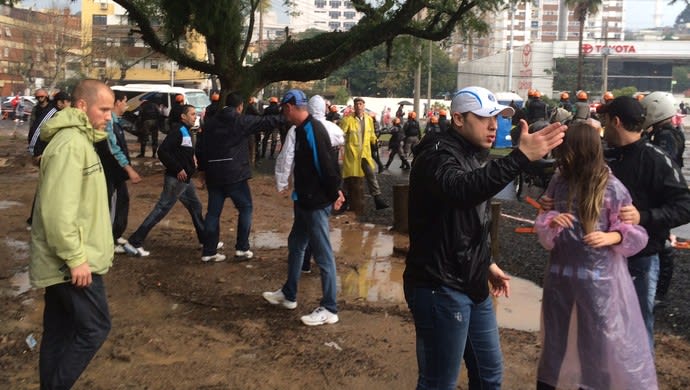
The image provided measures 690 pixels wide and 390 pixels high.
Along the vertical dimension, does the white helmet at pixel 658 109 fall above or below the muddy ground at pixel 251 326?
above

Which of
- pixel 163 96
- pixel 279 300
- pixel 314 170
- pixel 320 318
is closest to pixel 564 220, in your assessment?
pixel 320 318

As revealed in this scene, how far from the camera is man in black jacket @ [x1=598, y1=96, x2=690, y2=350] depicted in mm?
3730

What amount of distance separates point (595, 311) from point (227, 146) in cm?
458

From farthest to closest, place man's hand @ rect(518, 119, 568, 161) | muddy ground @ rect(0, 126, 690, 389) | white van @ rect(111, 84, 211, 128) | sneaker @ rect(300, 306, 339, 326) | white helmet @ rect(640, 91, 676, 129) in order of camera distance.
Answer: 1. white van @ rect(111, 84, 211, 128)
2. sneaker @ rect(300, 306, 339, 326)
3. white helmet @ rect(640, 91, 676, 129)
4. muddy ground @ rect(0, 126, 690, 389)
5. man's hand @ rect(518, 119, 568, 161)

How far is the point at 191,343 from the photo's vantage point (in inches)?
196

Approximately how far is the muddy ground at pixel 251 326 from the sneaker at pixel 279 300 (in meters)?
0.07

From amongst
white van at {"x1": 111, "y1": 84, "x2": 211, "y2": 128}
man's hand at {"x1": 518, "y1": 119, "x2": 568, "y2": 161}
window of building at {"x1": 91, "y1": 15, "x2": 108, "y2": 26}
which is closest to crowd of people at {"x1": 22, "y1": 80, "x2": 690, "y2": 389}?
man's hand at {"x1": 518, "y1": 119, "x2": 568, "y2": 161}

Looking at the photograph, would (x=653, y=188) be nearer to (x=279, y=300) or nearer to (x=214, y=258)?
(x=279, y=300)

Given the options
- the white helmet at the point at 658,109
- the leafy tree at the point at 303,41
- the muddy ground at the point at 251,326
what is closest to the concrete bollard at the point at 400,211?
the muddy ground at the point at 251,326

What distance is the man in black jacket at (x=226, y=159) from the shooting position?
23.4 ft

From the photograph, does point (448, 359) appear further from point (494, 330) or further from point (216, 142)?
point (216, 142)

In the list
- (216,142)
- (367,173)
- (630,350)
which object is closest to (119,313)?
(216,142)

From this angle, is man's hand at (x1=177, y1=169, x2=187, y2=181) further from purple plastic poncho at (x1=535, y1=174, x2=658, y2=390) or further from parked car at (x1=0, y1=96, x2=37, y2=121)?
parked car at (x1=0, y1=96, x2=37, y2=121)

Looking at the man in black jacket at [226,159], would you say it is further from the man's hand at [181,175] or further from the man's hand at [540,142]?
the man's hand at [540,142]
